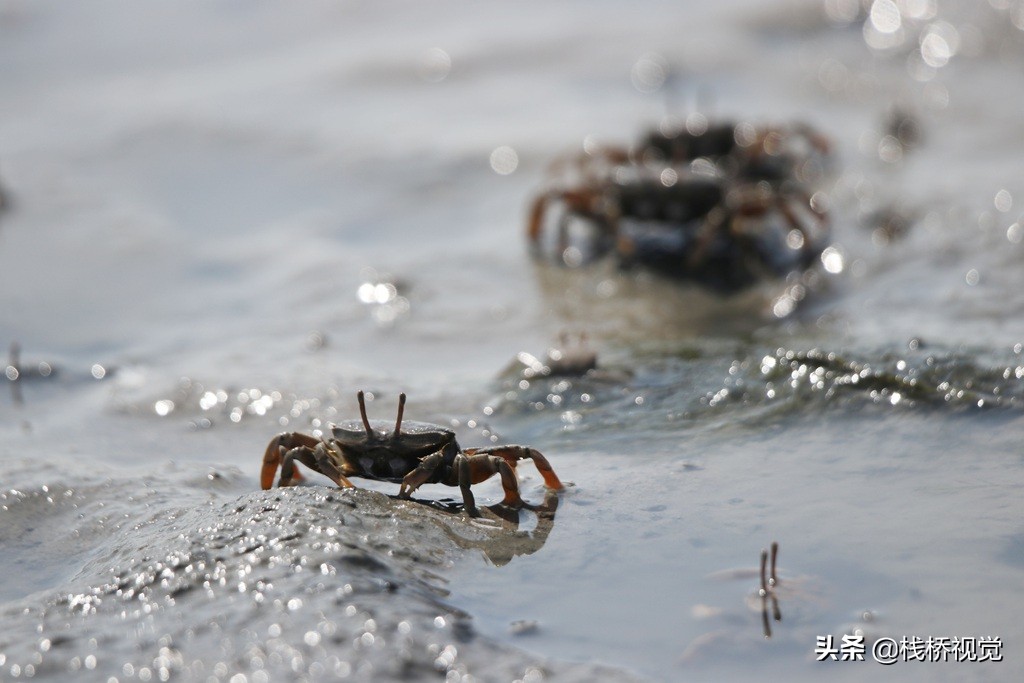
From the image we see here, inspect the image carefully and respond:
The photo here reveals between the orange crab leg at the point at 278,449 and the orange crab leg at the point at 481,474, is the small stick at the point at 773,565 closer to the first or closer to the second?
the orange crab leg at the point at 481,474

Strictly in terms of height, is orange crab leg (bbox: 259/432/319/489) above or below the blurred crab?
below

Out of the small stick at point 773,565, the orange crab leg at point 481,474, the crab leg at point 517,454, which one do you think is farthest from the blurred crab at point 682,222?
the small stick at point 773,565

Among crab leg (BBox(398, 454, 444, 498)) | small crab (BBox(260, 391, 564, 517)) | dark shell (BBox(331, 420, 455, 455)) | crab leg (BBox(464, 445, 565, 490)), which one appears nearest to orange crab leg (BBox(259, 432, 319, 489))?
small crab (BBox(260, 391, 564, 517))

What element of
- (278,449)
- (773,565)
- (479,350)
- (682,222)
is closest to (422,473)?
(278,449)

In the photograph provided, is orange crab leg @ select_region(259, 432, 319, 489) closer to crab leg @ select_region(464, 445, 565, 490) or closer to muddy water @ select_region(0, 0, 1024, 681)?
muddy water @ select_region(0, 0, 1024, 681)

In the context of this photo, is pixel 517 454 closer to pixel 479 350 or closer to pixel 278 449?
pixel 278 449

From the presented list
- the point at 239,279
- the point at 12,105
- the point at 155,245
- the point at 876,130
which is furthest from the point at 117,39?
the point at 876,130

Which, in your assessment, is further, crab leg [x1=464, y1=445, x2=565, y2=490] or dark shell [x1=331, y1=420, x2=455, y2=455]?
crab leg [x1=464, y1=445, x2=565, y2=490]
